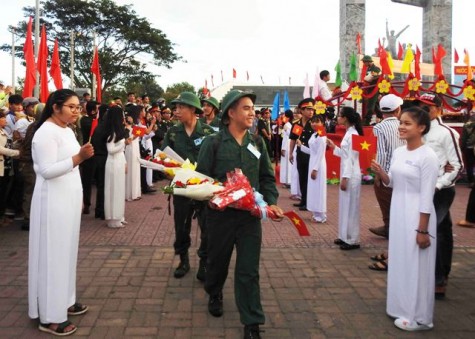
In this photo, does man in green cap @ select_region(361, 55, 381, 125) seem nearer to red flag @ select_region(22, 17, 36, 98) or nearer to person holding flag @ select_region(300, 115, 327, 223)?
Result: person holding flag @ select_region(300, 115, 327, 223)

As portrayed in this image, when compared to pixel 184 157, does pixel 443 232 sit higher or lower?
lower

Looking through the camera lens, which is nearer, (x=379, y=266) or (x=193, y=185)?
(x=193, y=185)

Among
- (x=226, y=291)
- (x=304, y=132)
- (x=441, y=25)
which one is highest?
(x=441, y=25)

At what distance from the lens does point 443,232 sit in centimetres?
479

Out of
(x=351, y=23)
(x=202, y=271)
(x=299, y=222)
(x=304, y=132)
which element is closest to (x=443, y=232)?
(x=299, y=222)

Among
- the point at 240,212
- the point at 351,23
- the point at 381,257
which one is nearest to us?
the point at 240,212

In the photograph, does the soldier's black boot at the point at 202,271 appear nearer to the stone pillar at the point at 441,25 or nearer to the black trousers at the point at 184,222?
the black trousers at the point at 184,222

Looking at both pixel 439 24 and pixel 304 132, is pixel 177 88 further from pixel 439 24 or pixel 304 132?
pixel 304 132

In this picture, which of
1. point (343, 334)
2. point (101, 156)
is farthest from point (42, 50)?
point (343, 334)

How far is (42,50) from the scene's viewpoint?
11.4 metres

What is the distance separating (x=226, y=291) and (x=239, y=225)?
133cm

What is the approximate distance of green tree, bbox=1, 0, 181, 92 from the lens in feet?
111

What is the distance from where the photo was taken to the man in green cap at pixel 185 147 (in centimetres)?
519

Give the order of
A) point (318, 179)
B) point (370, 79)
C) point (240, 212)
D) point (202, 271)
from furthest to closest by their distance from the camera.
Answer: point (370, 79)
point (318, 179)
point (202, 271)
point (240, 212)
